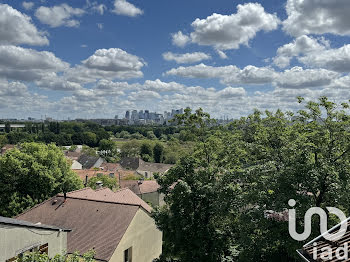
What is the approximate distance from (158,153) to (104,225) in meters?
87.2

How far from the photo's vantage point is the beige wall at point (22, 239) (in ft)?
34.5

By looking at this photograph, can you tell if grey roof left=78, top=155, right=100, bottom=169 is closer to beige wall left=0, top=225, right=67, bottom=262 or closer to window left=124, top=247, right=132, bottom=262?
window left=124, top=247, right=132, bottom=262

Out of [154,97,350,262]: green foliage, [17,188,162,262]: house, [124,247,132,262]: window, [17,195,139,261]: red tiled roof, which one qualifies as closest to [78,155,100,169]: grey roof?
[17,188,162,262]: house

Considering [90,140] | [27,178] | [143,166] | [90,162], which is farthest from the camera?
[90,140]

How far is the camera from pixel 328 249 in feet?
15.7

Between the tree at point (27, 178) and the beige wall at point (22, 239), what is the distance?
519 inches

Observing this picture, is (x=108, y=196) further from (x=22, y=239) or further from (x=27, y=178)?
(x=22, y=239)

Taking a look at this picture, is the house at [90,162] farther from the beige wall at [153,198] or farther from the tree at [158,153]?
the beige wall at [153,198]

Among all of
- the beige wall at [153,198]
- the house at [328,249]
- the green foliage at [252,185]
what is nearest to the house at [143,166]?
the beige wall at [153,198]

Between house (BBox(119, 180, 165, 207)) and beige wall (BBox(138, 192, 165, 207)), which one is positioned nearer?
house (BBox(119, 180, 165, 207))

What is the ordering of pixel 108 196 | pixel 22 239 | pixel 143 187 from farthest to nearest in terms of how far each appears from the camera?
1. pixel 143 187
2. pixel 108 196
3. pixel 22 239

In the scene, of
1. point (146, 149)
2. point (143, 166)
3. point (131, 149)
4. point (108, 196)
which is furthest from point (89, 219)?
point (131, 149)

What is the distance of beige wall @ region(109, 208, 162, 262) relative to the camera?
52.4 feet

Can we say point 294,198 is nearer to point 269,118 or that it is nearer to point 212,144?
point 212,144
